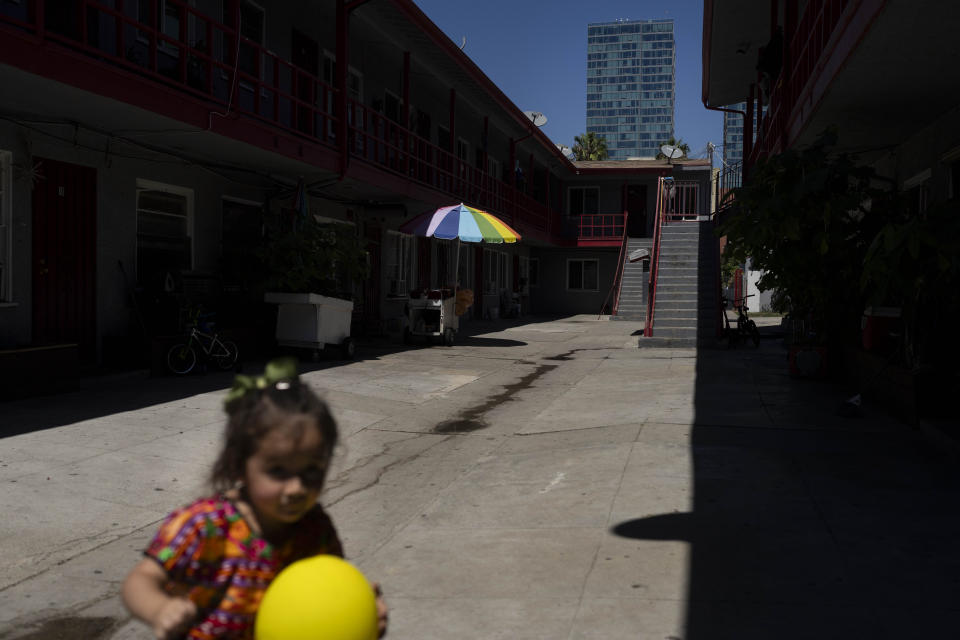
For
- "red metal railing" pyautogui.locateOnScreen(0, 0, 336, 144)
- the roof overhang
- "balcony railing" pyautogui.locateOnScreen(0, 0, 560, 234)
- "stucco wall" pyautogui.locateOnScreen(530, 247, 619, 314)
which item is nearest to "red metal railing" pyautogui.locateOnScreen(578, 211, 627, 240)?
"stucco wall" pyautogui.locateOnScreen(530, 247, 619, 314)

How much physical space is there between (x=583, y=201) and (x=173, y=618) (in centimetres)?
3599

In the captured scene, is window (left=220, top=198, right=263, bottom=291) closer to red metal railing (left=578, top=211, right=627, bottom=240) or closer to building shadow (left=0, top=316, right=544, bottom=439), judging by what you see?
building shadow (left=0, top=316, right=544, bottom=439)

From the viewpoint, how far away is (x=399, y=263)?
21.5m

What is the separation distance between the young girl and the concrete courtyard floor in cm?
54

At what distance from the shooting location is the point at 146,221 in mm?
12133

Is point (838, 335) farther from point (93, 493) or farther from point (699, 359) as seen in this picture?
point (93, 493)

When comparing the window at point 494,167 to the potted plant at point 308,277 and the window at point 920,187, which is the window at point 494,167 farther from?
the window at point 920,187

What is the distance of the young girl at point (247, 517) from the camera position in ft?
6.56

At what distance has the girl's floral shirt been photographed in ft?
6.58

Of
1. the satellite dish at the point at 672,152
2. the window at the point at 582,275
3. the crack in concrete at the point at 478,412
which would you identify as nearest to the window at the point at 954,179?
the crack in concrete at the point at 478,412

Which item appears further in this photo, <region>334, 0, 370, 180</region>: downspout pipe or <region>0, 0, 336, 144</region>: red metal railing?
<region>334, 0, 370, 180</region>: downspout pipe

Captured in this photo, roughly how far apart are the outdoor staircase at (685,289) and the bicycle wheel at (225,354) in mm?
8814

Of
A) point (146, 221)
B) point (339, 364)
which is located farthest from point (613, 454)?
point (146, 221)

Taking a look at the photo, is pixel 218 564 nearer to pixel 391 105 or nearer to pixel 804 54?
pixel 804 54
